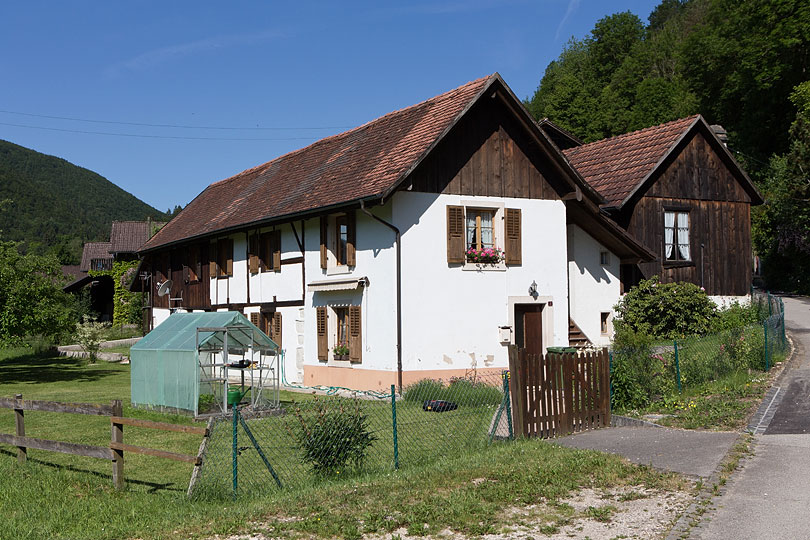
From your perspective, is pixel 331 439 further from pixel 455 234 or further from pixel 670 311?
pixel 670 311

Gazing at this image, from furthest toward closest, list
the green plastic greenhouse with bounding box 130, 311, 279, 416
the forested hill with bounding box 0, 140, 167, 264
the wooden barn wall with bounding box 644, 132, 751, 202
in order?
the forested hill with bounding box 0, 140, 167, 264 < the wooden barn wall with bounding box 644, 132, 751, 202 < the green plastic greenhouse with bounding box 130, 311, 279, 416

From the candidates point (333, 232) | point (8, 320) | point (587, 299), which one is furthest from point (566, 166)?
point (8, 320)

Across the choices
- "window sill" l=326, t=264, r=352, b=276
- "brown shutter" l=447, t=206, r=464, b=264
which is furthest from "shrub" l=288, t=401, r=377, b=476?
"window sill" l=326, t=264, r=352, b=276

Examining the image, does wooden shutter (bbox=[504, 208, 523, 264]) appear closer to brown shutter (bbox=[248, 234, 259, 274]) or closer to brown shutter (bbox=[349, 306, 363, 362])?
brown shutter (bbox=[349, 306, 363, 362])

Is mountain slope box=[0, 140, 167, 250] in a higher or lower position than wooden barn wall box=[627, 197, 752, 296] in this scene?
higher

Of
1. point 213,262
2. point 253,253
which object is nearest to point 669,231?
point 253,253

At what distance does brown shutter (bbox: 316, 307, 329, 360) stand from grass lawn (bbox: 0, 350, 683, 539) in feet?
33.3

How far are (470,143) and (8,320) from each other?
51.6 ft

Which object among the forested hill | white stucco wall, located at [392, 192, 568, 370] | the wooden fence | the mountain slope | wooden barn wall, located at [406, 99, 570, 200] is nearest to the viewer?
the wooden fence

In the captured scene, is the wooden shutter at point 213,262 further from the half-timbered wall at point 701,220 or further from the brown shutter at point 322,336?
the half-timbered wall at point 701,220

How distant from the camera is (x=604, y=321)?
84.6ft

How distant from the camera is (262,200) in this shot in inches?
1109

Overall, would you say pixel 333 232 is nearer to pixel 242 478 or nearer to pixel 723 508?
pixel 242 478

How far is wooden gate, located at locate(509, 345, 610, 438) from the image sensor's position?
1240 cm
